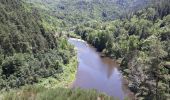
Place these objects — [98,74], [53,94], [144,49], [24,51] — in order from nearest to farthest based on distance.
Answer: [53,94]
[24,51]
[98,74]
[144,49]

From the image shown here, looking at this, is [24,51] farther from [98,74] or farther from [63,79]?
[98,74]

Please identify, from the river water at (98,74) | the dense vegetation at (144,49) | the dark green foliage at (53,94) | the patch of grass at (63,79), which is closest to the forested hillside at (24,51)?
the patch of grass at (63,79)

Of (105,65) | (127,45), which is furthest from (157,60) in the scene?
(127,45)

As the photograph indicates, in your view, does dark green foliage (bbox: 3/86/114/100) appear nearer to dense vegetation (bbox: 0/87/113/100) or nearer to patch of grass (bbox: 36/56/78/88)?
dense vegetation (bbox: 0/87/113/100)

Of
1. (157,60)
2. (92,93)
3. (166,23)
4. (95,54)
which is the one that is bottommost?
(95,54)

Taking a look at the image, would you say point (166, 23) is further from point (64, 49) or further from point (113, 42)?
point (64, 49)

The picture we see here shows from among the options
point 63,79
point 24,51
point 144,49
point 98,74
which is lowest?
point 98,74

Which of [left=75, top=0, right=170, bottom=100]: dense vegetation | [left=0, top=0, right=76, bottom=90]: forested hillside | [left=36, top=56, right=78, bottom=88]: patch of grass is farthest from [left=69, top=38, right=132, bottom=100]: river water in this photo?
[left=0, top=0, right=76, bottom=90]: forested hillside

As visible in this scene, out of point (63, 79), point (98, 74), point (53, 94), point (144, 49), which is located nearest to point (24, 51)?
point (63, 79)
